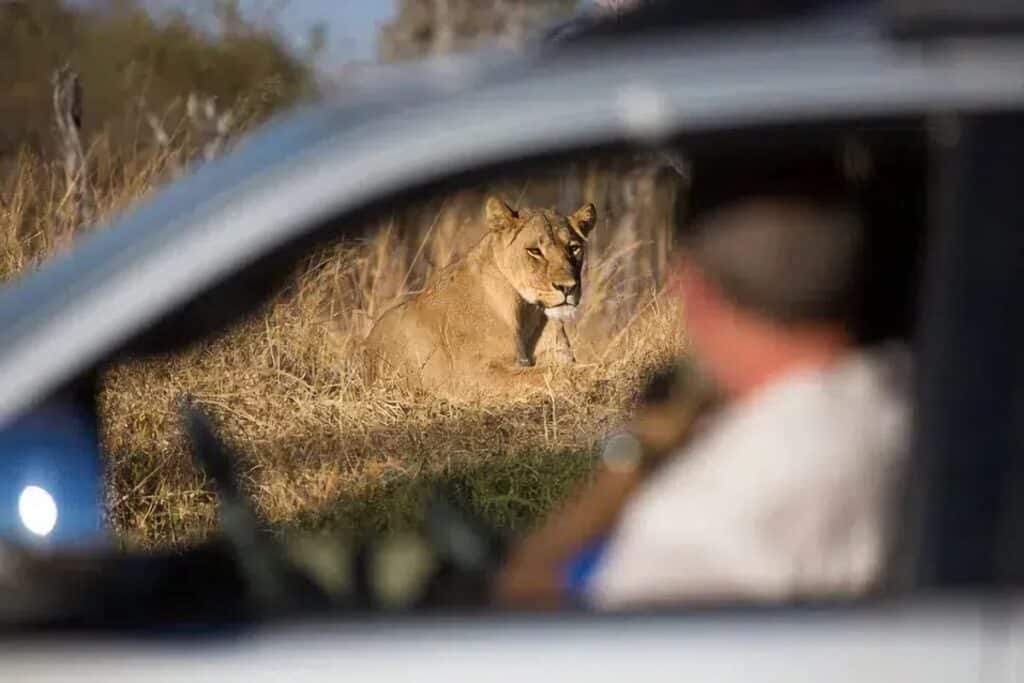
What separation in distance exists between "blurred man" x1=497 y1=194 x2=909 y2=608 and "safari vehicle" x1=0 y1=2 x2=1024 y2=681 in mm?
98

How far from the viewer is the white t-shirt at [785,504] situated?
184 centimetres

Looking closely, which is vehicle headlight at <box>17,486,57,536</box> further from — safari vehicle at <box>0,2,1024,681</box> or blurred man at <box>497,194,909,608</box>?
blurred man at <box>497,194,909,608</box>

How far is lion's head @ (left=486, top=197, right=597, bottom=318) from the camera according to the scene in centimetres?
694

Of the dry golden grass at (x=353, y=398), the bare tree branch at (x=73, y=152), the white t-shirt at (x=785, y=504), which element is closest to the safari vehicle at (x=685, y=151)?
the white t-shirt at (x=785, y=504)

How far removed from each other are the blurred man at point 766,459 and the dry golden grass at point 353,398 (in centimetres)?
143

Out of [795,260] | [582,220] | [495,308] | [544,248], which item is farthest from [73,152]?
[795,260]

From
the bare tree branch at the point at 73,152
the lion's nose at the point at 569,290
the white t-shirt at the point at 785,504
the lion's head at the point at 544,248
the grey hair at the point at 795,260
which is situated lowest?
the white t-shirt at the point at 785,504

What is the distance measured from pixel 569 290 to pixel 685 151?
5.12 m

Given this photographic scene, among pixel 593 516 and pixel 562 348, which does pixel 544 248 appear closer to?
pixel 562 348

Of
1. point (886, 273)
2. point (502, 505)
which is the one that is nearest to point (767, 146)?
point (886, 273)

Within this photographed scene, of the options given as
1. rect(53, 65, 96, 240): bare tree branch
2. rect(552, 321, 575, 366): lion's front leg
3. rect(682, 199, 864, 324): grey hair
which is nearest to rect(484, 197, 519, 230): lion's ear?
rect(552, 321, 575, 366): lion's front leg

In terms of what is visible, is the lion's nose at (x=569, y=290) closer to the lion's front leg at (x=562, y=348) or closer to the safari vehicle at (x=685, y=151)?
the lion's front leg at (x=562, y=348)

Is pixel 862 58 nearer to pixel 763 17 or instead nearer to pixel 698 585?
pixel 763 17

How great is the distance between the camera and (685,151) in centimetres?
186
